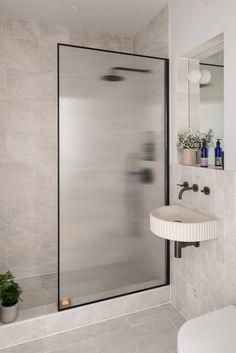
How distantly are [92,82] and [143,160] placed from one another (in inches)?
29.4

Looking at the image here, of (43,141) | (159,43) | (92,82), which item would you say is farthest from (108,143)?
(159,43)

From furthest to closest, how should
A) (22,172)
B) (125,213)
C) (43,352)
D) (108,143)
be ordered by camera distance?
(22,172), (125,213), (108,143), (43,352)

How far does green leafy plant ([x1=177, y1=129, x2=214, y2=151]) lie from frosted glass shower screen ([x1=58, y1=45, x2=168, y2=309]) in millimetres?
182

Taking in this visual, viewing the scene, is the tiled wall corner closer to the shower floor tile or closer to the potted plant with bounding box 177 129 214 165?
the potted plant with bounding box 177 129 214 165

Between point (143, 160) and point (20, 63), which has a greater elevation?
point (20, 63)

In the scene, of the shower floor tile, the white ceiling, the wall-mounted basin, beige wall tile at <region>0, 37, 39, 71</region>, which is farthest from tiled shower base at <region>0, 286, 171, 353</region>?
the white ceiling

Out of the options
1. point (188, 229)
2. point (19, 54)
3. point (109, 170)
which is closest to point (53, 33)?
point (19, 54)

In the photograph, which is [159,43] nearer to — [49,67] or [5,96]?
[49,67]

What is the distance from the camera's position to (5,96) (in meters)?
2.66

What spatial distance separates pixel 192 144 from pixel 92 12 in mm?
1593

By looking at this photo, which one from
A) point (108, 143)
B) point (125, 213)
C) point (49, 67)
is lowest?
point (125, 213)

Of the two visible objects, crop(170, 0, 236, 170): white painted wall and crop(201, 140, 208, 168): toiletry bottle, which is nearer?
crop(170, 0, 236, 170): white painted wall

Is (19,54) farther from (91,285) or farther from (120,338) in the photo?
(120,338)

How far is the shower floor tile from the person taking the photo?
1.89 m
